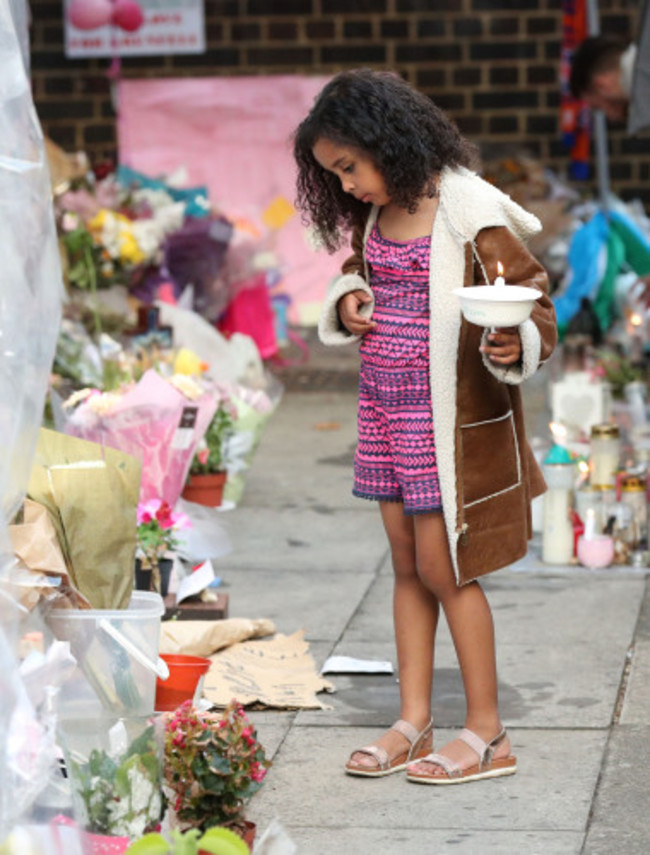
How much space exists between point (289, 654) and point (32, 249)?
190cm

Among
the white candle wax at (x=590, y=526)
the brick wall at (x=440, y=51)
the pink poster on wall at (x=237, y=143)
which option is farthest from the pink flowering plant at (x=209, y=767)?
the brick wall at (x=440, y=51)

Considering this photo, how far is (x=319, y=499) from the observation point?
24.3ft

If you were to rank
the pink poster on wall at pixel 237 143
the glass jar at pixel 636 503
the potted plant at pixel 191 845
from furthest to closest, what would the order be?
the pink poster on wall at pixel 237 143 < the glass jar at pixel 636 503 < the potted plant at pixel 191 845

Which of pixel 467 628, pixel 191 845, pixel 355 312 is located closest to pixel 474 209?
pixel 355 312

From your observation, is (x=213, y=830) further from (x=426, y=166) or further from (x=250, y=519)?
(x=250, y=519)

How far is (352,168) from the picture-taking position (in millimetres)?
3971

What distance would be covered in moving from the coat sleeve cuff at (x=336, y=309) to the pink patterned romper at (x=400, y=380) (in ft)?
0.12

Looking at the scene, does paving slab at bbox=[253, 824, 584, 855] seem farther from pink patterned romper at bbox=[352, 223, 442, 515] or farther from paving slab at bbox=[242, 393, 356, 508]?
paving slab at bbox=[242, 393, 356, 508]

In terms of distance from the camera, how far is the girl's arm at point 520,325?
3.84 meters

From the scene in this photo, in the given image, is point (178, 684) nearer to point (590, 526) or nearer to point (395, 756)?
point (395, 756)

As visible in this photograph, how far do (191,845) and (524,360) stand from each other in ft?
4.56

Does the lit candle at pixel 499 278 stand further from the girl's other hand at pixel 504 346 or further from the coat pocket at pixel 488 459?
the coat pocket at pixel 488 459

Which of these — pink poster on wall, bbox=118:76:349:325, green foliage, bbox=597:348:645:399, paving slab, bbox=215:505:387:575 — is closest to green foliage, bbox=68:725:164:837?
paving slab, bbox=215:505:387:575

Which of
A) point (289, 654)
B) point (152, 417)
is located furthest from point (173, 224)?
point (289, 654)
